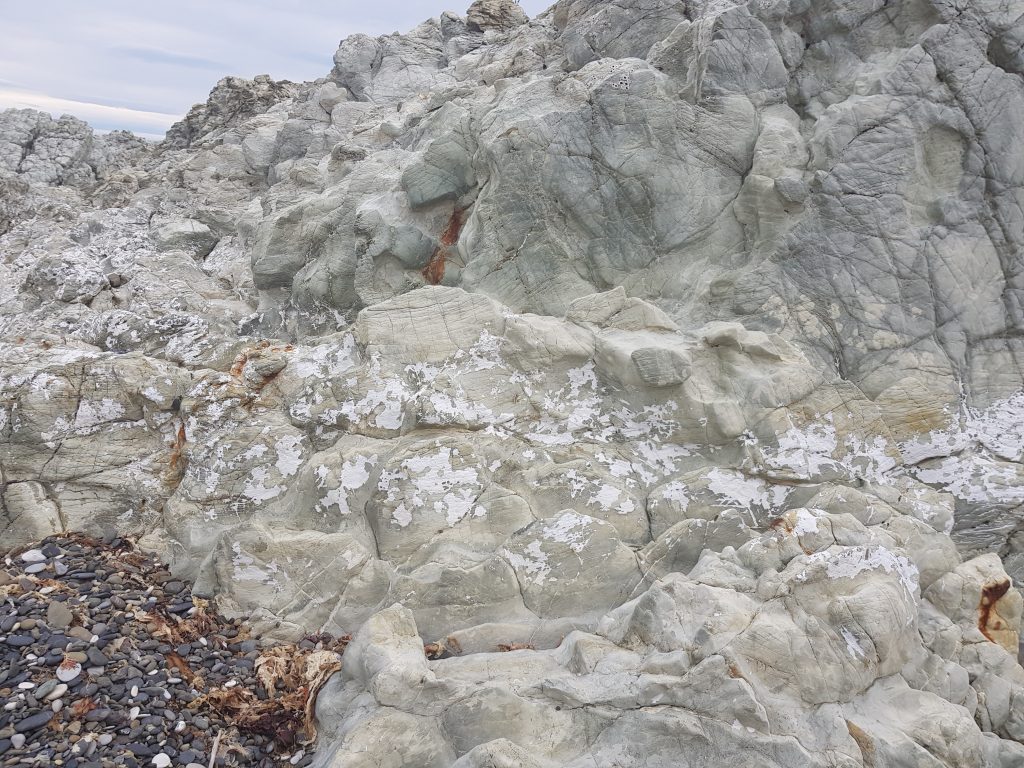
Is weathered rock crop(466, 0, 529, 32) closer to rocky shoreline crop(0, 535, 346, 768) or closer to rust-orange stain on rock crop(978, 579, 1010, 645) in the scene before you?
rocky shoreline crop(0, 535, 346, 768)

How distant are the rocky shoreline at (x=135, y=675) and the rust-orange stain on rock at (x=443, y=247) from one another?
7.80m

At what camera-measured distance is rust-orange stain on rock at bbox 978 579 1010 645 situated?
8305mm

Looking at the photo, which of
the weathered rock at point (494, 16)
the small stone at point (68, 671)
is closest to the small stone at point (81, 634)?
the small stone at point (68, 671)

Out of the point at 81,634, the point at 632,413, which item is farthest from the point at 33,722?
the point at 632,413

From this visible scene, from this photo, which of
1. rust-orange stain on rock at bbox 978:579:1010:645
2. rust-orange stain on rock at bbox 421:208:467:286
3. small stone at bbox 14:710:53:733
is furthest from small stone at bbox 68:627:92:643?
rust-orange stain on rock at bbox 978:579:1010:645

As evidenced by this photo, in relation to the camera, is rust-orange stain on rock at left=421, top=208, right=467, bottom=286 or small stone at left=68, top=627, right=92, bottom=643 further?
rust-orange stain on rock at left=421, top=208, right=467, bottom=286

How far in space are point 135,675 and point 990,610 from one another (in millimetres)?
10280

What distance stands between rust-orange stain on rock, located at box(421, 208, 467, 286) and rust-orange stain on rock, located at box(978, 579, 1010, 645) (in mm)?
10747

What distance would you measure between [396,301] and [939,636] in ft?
29.0

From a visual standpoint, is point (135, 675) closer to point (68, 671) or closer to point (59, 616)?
point (68, 671)

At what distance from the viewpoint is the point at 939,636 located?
7.73 meters

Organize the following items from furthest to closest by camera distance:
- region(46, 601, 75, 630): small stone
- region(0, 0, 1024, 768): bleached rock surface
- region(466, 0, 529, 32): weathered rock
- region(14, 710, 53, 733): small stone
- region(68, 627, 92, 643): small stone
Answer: region(466, 0, 529, 32): weathered rock
region(46, 601, 75, 630): small stone
region(68, 627, 92, 643): small stone
region(0, 0, 1024, 768): bleached rock surface
region(14, 710, 53, 733): small stone

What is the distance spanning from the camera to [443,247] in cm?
1459

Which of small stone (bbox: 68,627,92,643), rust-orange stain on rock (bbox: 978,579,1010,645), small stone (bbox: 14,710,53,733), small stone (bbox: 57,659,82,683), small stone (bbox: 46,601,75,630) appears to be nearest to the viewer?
small stone (bbox: 14,710,53,733)
